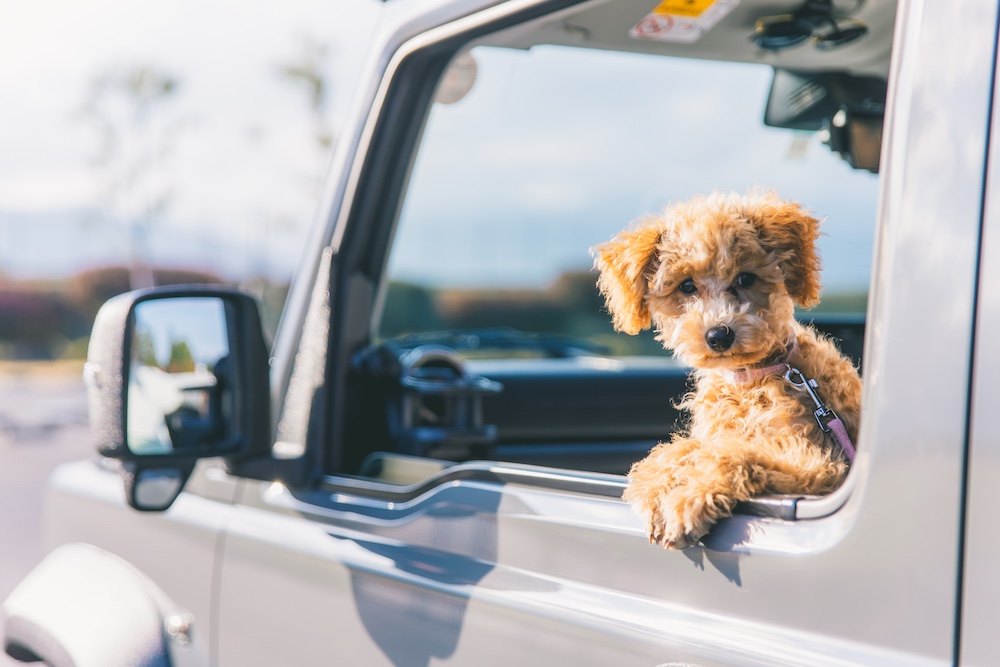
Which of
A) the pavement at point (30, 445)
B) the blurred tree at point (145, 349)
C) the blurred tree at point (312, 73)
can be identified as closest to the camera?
the blurred tree at point (145, 349)

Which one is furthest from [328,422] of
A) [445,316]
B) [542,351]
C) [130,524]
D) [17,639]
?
[445,316]

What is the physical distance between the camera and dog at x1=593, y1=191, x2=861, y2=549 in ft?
4.86

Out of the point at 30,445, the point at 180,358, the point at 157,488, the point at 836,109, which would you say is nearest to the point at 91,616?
the point at 157,488

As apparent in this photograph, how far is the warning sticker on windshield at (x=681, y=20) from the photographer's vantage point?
2.34 metres

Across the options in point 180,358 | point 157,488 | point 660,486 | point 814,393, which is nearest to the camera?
point 660,486

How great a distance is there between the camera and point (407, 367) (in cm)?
271

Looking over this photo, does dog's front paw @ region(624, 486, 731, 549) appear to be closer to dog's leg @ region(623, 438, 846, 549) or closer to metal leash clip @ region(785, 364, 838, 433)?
dog's leg @ region(623, 438, 846, 549)

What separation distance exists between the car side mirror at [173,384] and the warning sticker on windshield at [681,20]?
49.1 inches

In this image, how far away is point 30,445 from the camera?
48.0 ft

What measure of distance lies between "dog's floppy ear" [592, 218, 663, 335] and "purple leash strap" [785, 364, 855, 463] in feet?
1.66

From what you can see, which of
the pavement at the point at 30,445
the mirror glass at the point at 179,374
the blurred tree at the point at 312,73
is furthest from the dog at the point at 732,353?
the blurred tree at the point at 312,73

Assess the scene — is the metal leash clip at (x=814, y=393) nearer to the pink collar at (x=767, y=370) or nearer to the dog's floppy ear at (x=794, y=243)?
the pink collar at (x=767, y=370)

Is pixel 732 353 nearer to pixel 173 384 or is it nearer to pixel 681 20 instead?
pixel 681 20

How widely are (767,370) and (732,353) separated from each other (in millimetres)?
77
